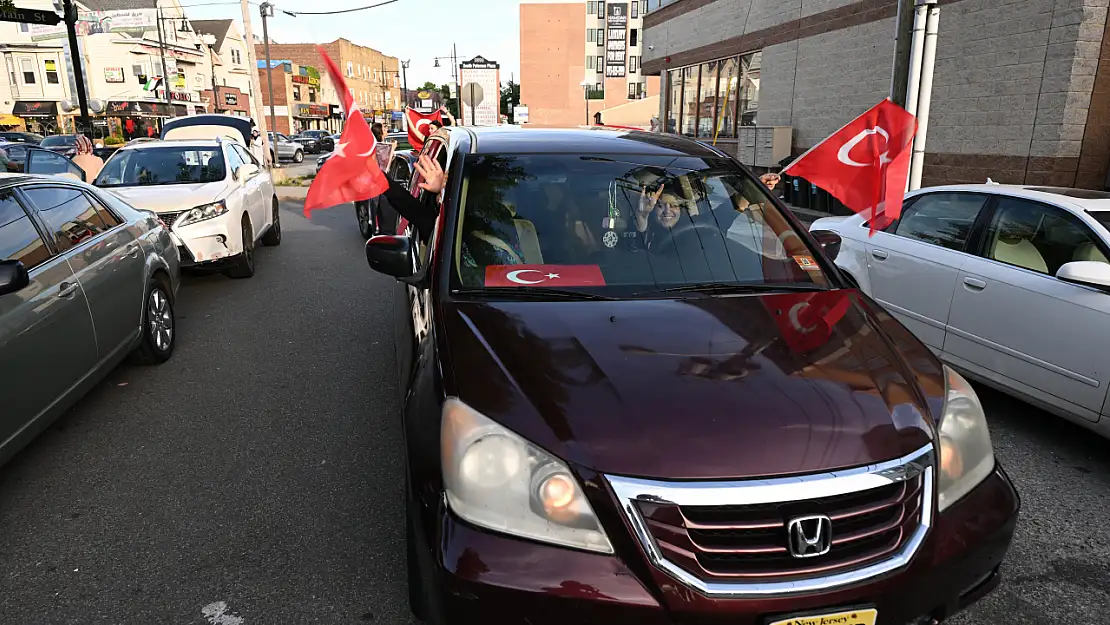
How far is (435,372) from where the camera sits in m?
2.36

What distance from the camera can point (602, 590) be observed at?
1795mm

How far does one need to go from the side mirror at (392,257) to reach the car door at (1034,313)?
350 centimetres

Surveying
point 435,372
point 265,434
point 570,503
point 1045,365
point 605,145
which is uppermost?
point 605,145

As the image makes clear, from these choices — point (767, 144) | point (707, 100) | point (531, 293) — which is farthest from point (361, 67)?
point (531, 293)

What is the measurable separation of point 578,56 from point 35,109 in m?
48.4

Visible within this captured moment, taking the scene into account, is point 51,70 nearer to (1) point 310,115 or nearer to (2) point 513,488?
(1) point 310,115

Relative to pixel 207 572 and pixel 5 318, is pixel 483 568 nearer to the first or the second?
pixel 207 572

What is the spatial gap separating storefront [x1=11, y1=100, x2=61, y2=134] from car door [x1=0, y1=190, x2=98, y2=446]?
54.1 m

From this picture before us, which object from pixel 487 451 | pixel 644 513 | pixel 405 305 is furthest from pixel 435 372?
pixel 405 305

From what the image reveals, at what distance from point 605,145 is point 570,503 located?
2.20 meters

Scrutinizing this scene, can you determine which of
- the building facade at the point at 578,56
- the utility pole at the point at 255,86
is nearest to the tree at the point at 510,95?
the building facade at the point at 578,56

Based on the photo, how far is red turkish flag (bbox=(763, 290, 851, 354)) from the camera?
2441mm

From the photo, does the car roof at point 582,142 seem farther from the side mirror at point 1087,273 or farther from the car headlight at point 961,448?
the side mirror at point 1087,273

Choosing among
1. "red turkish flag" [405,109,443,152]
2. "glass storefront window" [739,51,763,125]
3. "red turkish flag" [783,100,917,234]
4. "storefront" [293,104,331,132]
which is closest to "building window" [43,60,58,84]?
"storefront" [293,104,331,132]
